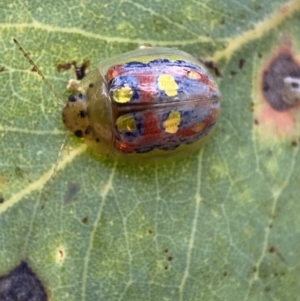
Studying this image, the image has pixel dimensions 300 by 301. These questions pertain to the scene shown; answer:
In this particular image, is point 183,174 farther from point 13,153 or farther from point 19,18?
point 19,18

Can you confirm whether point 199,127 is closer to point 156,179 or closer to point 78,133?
point 156,179

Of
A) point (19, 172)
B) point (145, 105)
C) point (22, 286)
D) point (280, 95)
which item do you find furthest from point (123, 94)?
point (22, 286)

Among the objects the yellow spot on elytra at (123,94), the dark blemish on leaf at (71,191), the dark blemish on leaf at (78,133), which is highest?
the yellow spot on elytra at (123,94)

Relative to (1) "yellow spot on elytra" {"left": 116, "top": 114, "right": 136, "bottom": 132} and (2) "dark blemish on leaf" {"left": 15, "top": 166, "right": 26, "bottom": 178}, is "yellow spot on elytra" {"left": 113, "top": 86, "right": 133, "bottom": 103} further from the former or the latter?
(2) "dark blemish on leaf" {"left": 15, "top": 166, "right": 26, "bottom": 178}

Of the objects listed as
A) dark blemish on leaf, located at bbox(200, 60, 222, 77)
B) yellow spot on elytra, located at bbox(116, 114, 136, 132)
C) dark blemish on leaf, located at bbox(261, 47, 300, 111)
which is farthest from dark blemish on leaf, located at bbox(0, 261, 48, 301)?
dark blemish on leaf, located at bbox(261, 47, 300, 111)

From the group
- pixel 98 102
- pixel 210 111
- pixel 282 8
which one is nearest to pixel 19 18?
pixel 98 102

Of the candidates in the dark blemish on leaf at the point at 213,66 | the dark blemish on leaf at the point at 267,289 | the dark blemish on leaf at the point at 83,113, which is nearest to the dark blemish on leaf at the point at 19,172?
the dark blemish on leaf at the point at 83,113

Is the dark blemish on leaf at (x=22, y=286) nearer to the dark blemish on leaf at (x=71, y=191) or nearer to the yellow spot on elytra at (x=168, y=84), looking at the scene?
the dark blemish on leaf at (x=71, y=191)
